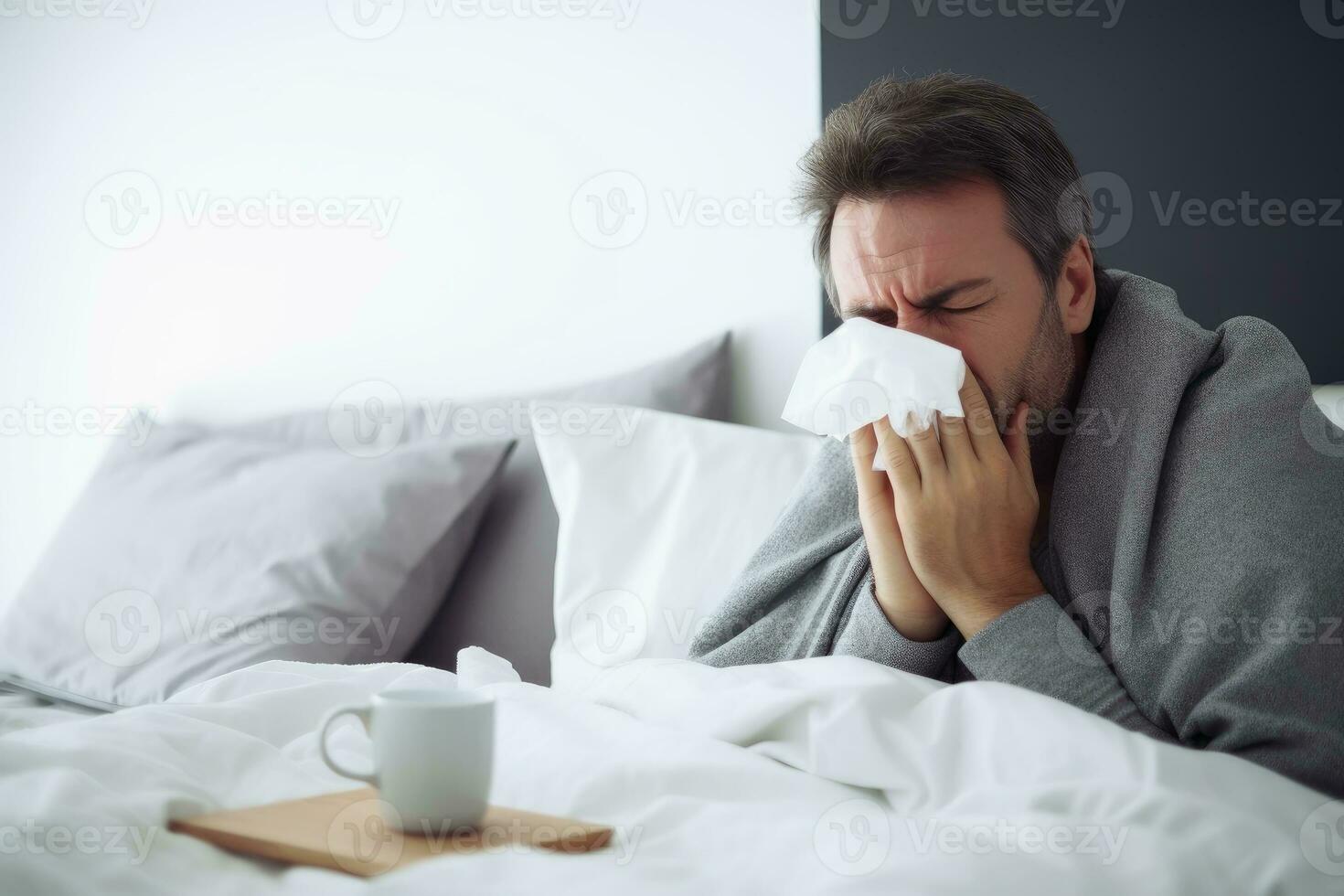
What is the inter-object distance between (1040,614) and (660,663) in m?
0.34

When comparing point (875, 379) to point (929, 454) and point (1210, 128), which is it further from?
point (1210, 128)

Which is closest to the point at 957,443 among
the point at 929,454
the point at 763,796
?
the point at 929,454

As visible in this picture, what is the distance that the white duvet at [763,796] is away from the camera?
0.60 m

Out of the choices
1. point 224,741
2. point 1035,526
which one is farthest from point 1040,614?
point 224,741

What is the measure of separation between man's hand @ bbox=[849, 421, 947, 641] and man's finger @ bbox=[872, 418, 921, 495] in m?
0.02

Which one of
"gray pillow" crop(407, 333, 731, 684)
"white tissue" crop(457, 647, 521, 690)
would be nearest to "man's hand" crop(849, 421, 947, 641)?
"white tissue" crop(457, 647, 521, 690)

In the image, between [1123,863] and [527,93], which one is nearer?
[1123,863]

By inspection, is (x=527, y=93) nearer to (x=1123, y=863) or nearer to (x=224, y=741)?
(x=224, y=741)

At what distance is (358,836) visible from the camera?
2.11 feet

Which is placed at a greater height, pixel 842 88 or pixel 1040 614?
pixel 842 88

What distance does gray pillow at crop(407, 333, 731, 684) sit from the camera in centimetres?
161

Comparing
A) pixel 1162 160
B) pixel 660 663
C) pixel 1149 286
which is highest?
pixel 1162 160

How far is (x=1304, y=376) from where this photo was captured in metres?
1.04

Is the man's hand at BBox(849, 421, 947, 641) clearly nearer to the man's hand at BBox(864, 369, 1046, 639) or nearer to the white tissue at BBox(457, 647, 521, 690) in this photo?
the man's hand at BBox(864, 369, 1046, 639)
